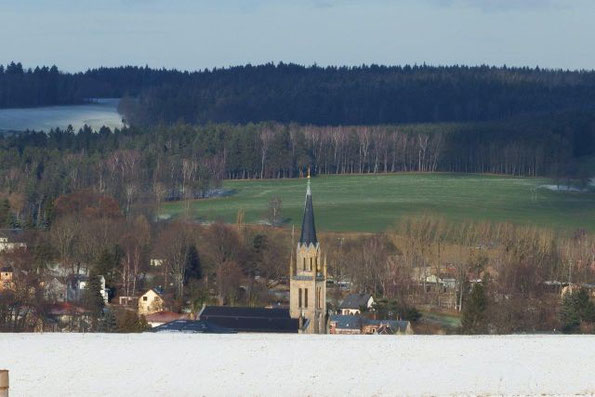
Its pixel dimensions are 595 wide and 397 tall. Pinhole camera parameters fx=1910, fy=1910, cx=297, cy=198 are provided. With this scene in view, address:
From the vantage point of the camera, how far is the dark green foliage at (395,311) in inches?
2554

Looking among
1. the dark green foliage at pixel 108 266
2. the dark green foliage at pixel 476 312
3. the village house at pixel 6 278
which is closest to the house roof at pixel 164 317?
the village house at pixel 6 278

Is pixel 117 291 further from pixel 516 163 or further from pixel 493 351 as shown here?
pixel 516 163

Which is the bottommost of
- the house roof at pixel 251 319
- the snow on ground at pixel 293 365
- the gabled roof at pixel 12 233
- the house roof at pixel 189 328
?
the gabled roof at pixel 12 233

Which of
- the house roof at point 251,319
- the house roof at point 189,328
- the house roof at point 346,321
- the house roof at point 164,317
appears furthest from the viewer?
the house roof at point 164,317

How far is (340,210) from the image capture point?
108938 mm

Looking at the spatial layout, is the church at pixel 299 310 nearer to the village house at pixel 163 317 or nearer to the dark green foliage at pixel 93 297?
the village house at pixel 163 317

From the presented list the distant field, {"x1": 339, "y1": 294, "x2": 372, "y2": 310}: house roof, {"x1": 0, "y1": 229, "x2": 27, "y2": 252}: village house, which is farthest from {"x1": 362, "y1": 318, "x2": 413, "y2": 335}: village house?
the distant field

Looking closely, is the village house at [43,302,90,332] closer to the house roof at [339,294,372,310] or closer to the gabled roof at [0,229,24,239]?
the house roof at [339,294,372,310]

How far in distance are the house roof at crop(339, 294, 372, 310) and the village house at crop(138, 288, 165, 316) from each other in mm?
6518

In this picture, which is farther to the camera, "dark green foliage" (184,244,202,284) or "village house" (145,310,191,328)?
"dark green foliage" (184,244,202,284)

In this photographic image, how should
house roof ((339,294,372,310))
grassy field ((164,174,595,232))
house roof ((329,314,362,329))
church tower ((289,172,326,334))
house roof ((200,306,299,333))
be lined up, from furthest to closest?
grassy field ((164,174,595,232)) → house roof ((339,294,372,310)) → house roof ((329,314,362,329)) → church tower ((289,172,326,334)) → house roof ((200,306,299,333))

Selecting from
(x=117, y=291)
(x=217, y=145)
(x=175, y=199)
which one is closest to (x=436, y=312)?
(x=117, y=291)

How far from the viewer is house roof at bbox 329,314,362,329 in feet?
199

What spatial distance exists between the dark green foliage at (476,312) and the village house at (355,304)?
4708 mm
